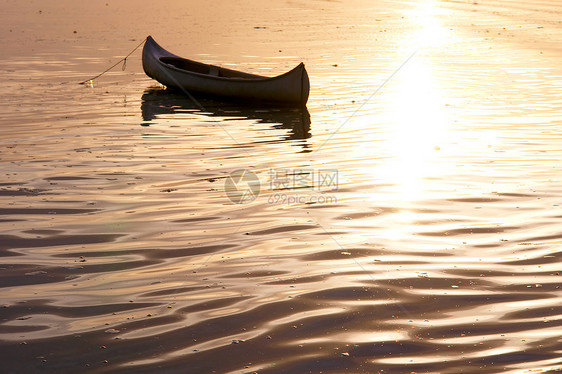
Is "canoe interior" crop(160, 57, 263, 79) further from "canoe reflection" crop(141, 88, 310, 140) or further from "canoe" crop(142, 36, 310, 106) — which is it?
"canoe reflection" crop(141, 88, 310, 140)

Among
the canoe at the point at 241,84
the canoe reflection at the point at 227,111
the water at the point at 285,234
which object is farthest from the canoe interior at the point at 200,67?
the water at the point at 285,234

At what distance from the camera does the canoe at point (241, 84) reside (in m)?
19.3

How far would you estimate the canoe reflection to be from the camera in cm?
1725

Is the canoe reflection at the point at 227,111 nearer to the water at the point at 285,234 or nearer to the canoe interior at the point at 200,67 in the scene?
the water at the point at 285,234

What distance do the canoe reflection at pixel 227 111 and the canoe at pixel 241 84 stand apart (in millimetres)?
311

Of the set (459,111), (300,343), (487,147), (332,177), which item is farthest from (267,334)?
(459,111)

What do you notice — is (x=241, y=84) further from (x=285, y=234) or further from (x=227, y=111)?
(x=285, y=234)

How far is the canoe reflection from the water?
130 millimetres

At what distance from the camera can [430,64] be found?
28.1 m

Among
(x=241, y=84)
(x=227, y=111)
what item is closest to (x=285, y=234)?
(x=227, y=111)

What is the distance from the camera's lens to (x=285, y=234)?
896 centimetres

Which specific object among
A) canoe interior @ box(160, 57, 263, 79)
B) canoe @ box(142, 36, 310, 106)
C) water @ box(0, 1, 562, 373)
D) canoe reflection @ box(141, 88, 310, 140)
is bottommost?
water @ box(0, 1, 562, 373)

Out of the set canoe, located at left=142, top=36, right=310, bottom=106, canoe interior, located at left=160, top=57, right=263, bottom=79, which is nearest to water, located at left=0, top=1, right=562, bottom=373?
canoe, located at left=142, top=36, right=310, bottom=106

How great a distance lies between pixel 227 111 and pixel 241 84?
106 cm
